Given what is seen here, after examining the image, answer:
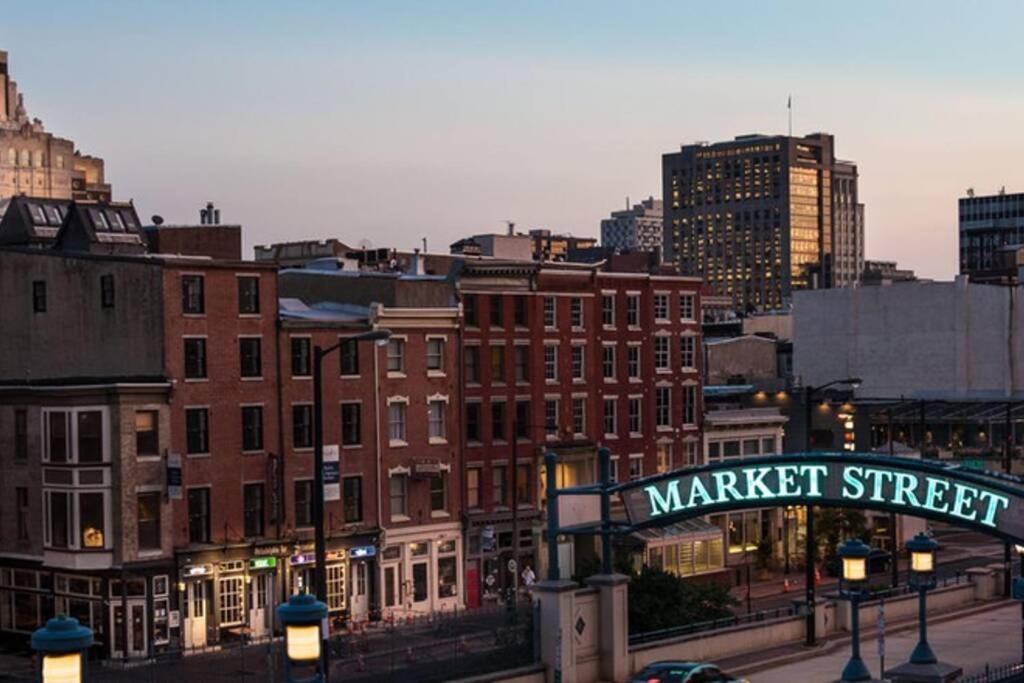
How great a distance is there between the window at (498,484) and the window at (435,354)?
578 centimetres

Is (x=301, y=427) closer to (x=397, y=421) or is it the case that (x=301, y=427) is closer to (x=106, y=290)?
(x=397, y=421)

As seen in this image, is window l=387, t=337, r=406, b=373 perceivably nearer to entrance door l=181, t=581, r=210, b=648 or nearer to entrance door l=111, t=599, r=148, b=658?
entrance door l=181, t=581, r=210, b=648

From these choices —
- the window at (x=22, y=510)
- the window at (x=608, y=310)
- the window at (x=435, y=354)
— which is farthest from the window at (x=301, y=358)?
the window at (x=608, y=310)

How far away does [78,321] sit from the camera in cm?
6988

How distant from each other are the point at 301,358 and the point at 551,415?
17.3m

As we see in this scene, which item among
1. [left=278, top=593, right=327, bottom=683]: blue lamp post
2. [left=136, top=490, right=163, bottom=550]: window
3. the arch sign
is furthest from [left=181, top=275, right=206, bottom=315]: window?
[left=278, top=593, right=327, bottom=683]: blue lamp post

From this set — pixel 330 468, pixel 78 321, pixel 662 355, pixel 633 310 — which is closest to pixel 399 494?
pixel 78 321

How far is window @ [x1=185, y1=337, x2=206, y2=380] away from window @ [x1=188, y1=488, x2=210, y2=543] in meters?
4.39

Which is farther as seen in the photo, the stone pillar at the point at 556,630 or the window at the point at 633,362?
the window at the point at 633,362

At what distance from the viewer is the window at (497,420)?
3255 inches

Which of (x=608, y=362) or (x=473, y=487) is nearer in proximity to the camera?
(x=473, y=487)

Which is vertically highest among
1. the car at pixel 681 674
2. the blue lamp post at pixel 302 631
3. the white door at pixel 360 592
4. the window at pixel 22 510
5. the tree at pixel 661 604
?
the blue lamp post at pixel 302 631

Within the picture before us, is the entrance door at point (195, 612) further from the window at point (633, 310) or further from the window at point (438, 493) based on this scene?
the window at point (633, 310)

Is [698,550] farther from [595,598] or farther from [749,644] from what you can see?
[595,598]
